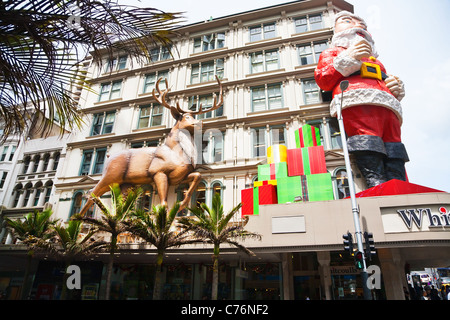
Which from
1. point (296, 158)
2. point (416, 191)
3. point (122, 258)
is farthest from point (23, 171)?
point (416, 191)

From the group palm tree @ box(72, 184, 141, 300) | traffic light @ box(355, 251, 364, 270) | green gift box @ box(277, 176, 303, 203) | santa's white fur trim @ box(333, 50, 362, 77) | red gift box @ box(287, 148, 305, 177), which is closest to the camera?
traffic light @ box(355, 251, 364, 270)

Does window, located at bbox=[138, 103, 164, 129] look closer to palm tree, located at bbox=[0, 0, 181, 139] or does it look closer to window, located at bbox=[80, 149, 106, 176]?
window, located at bbox=[80, 149, 106, 176]

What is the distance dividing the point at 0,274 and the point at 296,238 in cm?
2357

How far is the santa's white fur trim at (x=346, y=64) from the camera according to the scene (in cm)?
1734

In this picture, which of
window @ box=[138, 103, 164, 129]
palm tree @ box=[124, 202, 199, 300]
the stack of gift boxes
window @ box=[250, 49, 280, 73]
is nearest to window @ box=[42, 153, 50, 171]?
window @ box=[138, 103, 164, 129]

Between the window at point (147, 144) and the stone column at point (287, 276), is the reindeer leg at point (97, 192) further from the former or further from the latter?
the stone column at point (287, 276)

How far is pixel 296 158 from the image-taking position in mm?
17516

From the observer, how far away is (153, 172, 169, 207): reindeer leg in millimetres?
18489

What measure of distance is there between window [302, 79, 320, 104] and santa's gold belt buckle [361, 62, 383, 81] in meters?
3.81

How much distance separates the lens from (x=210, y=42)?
1059 inches

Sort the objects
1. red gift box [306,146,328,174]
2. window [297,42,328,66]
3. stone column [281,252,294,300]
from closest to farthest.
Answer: stone column [281,252,294,300], red gift box [306,146,328,174], window [297,42,328,66]

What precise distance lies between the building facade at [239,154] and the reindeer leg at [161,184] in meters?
1.84

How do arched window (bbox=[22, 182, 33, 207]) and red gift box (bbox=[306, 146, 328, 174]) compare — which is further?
arched window (bbox=[22, 182, 33, 207])

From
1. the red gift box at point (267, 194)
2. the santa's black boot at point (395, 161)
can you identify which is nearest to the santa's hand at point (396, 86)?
the santa's black boot at point (395, 161)
